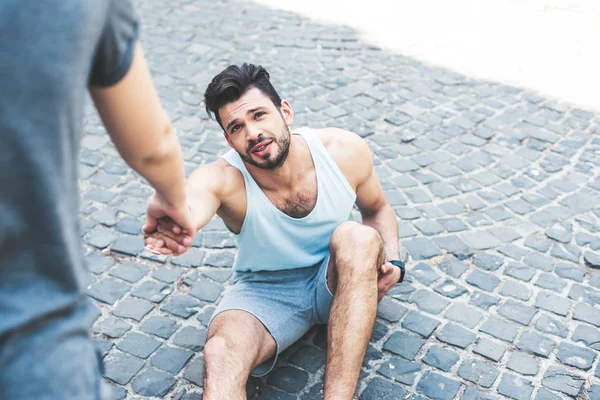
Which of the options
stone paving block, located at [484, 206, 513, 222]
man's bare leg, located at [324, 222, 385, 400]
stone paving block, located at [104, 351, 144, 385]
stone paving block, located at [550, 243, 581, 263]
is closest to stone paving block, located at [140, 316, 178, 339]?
stone paving block, located at [104, 351, 144, 385]

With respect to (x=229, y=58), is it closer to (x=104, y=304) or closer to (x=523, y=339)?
(x=104, y=304)

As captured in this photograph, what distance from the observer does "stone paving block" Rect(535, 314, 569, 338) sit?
3.85 meters

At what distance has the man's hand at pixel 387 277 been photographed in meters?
3.71

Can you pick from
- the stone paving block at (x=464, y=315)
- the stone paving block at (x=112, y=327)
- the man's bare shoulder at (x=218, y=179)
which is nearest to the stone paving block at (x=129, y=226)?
the stone paving block at (x=112, y=327)

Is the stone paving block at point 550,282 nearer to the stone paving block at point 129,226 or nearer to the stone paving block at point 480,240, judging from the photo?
the stone paving block at point 480,240

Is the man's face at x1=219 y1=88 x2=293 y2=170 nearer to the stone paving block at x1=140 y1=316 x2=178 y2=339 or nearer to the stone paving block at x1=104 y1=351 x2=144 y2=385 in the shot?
the stone paving block at x1=140 y1=316 x2=178 y2=339

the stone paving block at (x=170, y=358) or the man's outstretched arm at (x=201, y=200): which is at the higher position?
the man's outstretched arm at (x=201, y=200)

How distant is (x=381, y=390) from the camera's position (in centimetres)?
352

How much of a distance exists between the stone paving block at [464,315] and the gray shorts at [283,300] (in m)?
0.79

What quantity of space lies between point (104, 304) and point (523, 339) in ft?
7.96

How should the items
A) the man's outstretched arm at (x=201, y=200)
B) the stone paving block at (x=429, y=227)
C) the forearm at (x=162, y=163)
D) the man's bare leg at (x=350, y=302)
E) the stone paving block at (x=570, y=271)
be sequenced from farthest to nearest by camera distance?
1. the stone paving block at (x=429, y=227)
2. the stone paving block at (x=570, y=271)
3. the man's bare leg at (x=350, y=302)
4. the man's outstretched arm at (x=201, y=200)
5. the forearm at (x=162, y=163)

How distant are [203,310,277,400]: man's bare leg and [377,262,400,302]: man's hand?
0.67 meters

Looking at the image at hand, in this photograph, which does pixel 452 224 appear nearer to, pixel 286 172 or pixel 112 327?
pixel 286 172

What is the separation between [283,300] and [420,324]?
85cm
